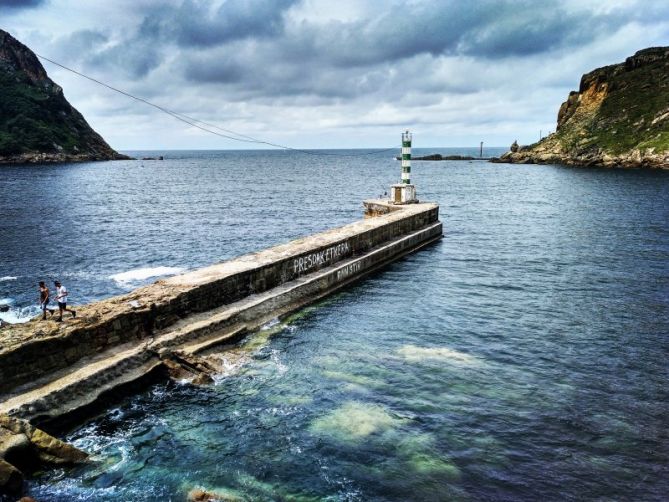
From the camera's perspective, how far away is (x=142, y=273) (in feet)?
98.8

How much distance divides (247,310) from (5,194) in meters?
67.2

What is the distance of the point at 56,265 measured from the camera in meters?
31.7

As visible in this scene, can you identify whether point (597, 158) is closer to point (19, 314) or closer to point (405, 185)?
point (405, 185)

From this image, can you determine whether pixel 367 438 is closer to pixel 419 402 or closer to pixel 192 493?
pixel 419 402

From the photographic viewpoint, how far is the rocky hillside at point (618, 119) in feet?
342

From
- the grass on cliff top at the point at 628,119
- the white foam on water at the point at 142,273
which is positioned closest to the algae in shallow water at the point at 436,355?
the white foam on water at the point at 142,273

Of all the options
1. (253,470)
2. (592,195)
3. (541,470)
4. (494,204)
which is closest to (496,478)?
(541,470)

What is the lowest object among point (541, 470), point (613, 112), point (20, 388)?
point (541, 470)

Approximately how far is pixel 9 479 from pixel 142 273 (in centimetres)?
2106

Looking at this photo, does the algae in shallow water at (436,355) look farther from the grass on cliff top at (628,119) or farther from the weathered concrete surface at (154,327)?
the grass on cliff top at (628,119)

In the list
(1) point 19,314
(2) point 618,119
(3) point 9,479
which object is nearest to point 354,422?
(3) point 9,479

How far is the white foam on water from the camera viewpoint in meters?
28.6

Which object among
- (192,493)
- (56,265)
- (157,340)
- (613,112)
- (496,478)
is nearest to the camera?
(192,493)

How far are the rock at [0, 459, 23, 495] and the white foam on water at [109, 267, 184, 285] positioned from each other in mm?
18568
